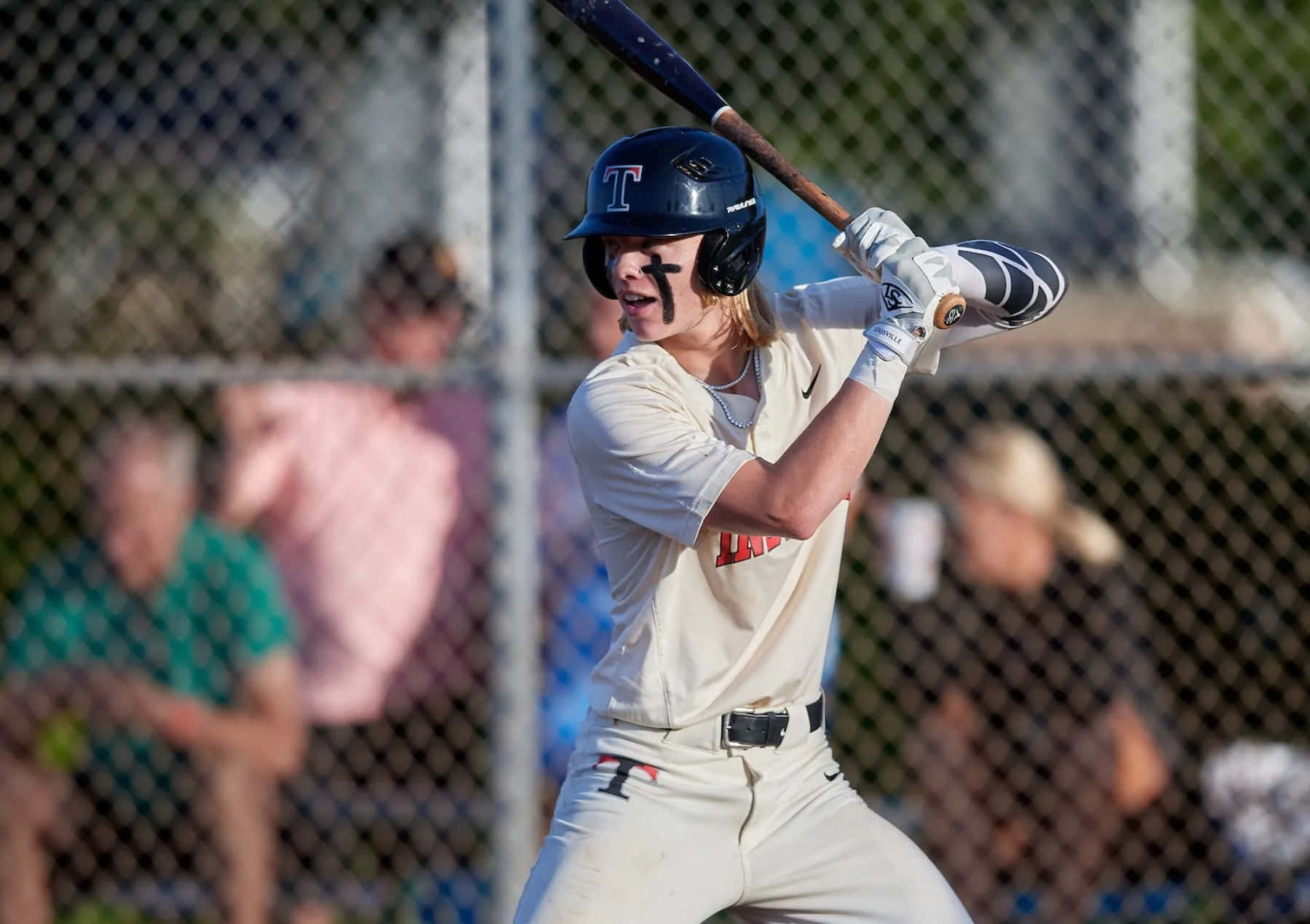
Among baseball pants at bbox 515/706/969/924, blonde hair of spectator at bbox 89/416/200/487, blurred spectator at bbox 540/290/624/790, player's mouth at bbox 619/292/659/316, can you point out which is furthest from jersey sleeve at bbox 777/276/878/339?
blonde hair of spectator at bbox 89/416/200/487

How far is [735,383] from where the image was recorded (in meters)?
2.83

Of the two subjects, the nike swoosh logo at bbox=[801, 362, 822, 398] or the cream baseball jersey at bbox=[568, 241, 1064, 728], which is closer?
the cream baseball jersey at bbox=[568, 241, 1064, 728]

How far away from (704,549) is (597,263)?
0.53 meters

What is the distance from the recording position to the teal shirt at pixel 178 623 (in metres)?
4.28

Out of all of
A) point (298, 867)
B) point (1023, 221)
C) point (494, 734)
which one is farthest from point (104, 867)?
point (1023, 221)

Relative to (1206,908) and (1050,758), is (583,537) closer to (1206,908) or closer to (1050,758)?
(1050,758)

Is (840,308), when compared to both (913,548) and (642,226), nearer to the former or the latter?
(642,226)

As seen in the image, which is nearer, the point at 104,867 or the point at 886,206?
the point at 104,867

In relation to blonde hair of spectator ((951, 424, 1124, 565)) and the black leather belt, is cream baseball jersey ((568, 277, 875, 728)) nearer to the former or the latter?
the black leather belt

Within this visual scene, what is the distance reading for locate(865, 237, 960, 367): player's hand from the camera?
8.08 ft

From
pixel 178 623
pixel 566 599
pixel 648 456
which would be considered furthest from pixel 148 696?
pixel 648 456

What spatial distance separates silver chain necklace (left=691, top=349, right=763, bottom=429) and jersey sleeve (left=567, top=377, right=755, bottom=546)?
7cm

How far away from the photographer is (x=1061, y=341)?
17.5ft

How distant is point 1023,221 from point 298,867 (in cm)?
437
